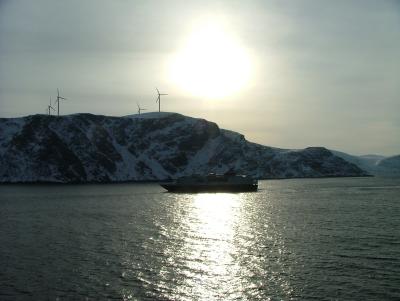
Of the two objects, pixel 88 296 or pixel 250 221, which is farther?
pixel 250 221

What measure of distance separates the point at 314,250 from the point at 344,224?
27.7m

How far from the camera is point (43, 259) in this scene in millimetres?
53125

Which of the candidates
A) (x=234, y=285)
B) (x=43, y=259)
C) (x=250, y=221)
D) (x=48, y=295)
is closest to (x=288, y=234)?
(x=250, y=221)

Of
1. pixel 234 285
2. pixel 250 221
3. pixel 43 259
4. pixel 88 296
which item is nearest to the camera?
pixel 88 296

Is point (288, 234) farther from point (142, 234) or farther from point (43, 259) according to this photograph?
point (43, 259)

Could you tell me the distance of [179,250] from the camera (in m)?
58.7

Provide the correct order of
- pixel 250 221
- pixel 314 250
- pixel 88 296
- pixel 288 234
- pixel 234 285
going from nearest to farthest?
pixel 88 296, pixel 234 285, pixel 314 250, pixel 288 234, pixel 250 221

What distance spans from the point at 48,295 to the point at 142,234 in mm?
35601

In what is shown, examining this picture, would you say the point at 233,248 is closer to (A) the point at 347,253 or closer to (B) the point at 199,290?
(A) the point at 347,253

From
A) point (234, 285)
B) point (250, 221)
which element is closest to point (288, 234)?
point (250, 221)

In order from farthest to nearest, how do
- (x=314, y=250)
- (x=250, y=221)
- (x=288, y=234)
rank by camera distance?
(x=250, y=221), (x=288, y=234), (x=314, y=250)

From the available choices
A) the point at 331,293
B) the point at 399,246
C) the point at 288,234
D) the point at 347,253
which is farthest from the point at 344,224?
the point at 331,293

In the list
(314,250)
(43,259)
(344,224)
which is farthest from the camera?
(344,224)

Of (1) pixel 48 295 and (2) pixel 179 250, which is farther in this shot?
(2) pixel 179 250
